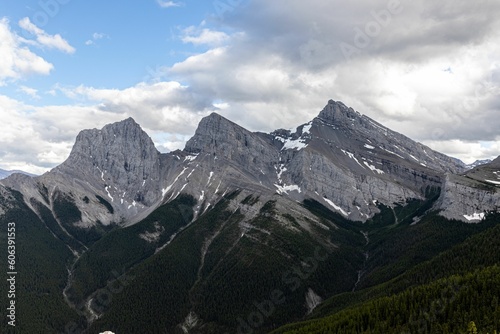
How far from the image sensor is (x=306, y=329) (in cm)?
17100

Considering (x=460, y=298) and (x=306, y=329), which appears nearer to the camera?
(x=460, y=298)

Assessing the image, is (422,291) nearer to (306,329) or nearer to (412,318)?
(412,318)

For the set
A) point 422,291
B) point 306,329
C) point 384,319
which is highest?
point 422,291

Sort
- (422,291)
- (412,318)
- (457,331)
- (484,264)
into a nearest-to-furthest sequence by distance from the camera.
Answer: (457,331) < (412,318) < (422,291) < (484,264)

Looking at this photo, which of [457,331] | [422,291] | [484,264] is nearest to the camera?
[457,331]

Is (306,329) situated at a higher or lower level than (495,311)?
lower

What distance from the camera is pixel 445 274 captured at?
638 ft

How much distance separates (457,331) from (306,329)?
58.9 metres

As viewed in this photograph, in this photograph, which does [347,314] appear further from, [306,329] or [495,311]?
[495,311]

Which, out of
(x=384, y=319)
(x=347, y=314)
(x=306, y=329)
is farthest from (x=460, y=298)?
(x=306, y=329)

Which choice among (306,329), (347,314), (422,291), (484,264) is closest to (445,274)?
(484,264)

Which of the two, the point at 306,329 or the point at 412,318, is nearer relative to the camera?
the point at 412,318

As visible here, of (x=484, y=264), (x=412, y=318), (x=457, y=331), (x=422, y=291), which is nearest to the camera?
(x=457, y=331)

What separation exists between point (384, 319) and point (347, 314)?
19.3 m
